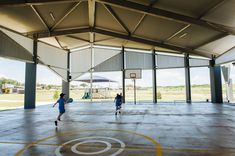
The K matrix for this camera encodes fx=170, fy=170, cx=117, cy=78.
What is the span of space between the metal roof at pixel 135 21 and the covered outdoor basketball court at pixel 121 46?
0.05 meters

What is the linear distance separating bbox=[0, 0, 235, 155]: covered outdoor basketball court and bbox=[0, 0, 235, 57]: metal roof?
47 mm

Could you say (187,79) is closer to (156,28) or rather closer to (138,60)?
(138,60)

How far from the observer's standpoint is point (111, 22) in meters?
14.3

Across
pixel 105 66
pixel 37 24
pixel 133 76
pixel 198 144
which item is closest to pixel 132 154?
pixel 198 144

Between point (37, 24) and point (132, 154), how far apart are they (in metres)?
13.2

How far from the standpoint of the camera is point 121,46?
2127 cm

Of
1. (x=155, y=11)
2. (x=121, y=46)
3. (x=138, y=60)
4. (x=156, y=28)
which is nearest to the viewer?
(x=155, y=11)

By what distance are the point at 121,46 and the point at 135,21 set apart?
8.01 m

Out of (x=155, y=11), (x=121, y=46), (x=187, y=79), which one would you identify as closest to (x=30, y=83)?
(x=121, y=46)

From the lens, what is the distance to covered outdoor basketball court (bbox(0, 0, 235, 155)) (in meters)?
6.95

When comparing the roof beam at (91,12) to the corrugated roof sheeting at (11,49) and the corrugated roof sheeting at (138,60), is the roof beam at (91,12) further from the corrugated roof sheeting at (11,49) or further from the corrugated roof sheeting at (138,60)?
the corrugated roof sheeting at (138,60)

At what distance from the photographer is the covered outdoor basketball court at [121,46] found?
695 centimetres

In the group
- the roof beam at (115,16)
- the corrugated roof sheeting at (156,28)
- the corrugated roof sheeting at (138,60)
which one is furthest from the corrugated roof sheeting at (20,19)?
the corrugated roof sheeting at (138,60)

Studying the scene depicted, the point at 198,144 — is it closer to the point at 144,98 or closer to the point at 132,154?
the point at 132,154
